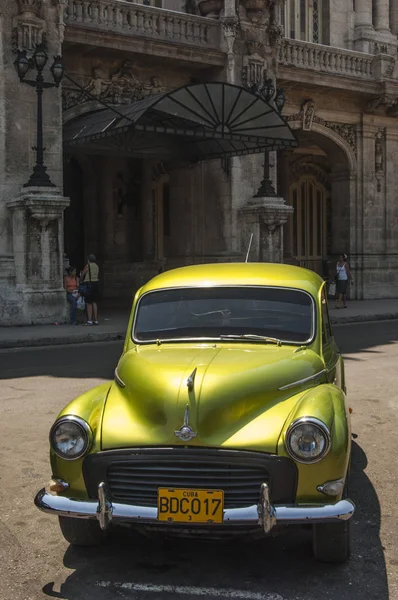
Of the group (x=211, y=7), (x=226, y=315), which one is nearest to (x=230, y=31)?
(x=211, y=7)

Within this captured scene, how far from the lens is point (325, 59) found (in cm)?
2583

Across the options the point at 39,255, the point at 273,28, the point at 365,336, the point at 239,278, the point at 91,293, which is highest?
the point at 273,28

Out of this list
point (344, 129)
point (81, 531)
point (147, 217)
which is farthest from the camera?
point (147, 217)

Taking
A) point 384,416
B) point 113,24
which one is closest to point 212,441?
point 384,416

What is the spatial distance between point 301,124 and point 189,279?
68.4 feet

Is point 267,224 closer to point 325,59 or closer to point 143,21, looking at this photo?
point 143,21

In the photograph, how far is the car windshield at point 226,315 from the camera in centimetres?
558

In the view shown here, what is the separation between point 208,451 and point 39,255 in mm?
14294

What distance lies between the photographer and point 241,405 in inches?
181

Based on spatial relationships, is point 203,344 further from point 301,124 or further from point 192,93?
point 301,124

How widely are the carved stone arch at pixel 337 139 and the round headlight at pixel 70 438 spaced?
73.4ft

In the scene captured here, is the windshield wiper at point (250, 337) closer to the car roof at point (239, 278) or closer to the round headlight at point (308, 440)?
the car roof at point (239, 278)

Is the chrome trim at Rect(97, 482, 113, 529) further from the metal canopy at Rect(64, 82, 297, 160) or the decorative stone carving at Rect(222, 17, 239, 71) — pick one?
the decorative stone carving at Rect(222, 17, 239, 71)

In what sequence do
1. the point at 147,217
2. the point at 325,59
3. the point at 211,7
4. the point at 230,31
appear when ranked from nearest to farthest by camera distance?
the point at 230,31
the point at 211,7
the point at 325,59
the point at 147,217
